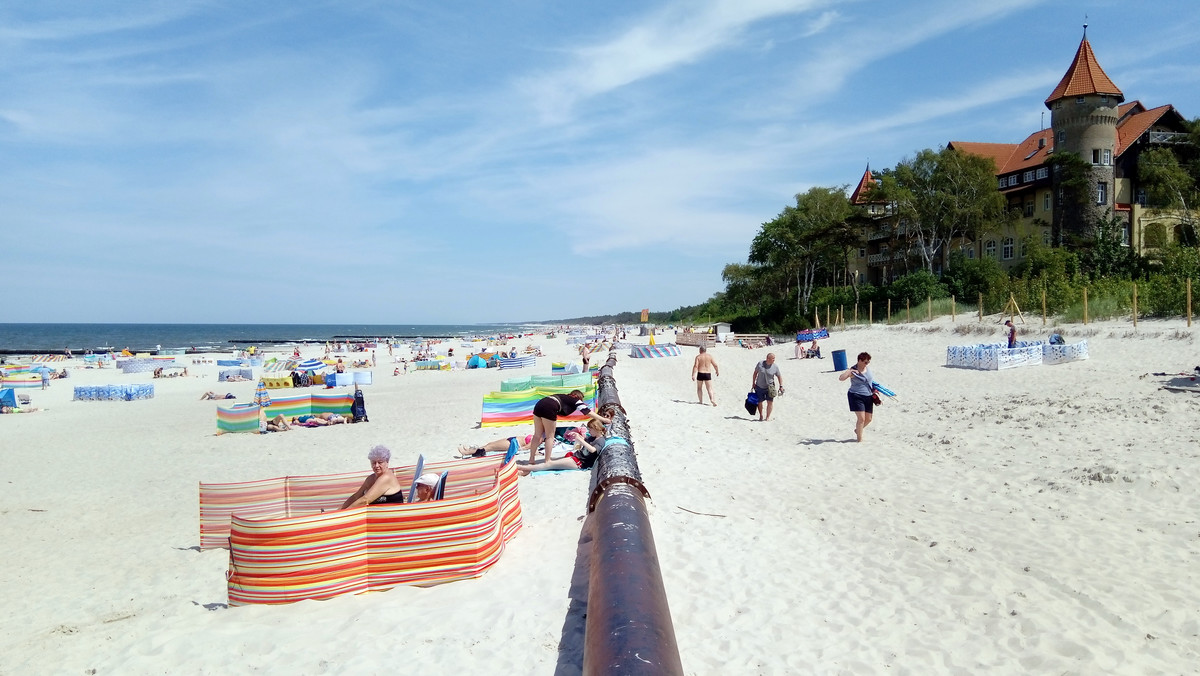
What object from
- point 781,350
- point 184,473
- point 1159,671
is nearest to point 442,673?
point 1159,671

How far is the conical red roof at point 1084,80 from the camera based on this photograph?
39.6 metres

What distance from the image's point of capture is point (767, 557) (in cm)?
605

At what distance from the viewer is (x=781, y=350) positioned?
3481 cm

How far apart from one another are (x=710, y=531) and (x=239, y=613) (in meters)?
3.97

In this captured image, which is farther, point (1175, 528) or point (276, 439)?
point (276, 439)

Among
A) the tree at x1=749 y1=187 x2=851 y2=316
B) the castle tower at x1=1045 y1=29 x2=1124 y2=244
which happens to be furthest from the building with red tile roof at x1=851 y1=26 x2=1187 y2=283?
the tree at x1=749 y1=187 x2=851 y2=316

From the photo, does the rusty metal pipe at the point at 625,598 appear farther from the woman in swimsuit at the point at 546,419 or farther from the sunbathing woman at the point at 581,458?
the sunbathing woman at the point at 581,458

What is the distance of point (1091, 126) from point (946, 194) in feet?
26.7

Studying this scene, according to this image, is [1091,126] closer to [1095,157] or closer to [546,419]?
[1095,157]

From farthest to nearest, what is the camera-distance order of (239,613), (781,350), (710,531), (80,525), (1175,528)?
(781,350) < (80,525) < (710,531) < (1175,528) < (239,613)

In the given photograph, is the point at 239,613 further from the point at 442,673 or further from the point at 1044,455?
→ the point at 1044,455

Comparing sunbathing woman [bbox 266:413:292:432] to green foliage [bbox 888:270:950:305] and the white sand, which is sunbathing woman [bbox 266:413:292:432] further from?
green foliage [bbox 888:270:950:305]

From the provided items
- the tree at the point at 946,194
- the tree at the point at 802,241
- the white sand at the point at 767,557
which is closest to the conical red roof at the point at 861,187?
the tree at the point at 802,241

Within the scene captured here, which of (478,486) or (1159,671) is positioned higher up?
(478,486)
